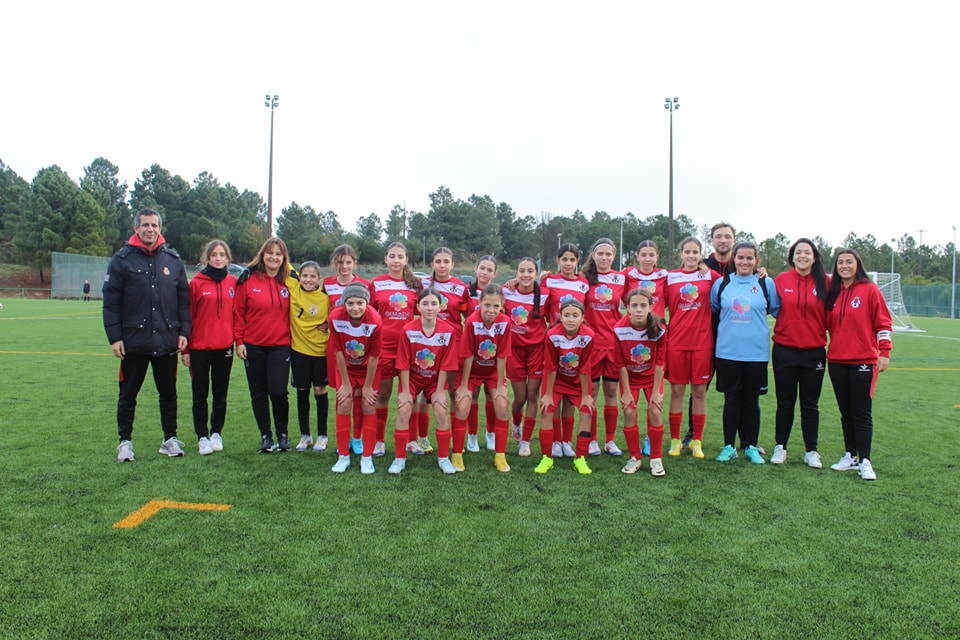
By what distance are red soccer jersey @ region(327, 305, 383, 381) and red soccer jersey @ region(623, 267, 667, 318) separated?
213 cm

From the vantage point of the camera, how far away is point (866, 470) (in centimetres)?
433

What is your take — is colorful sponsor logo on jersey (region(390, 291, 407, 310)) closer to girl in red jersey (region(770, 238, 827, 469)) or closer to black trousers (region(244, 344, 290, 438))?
black trousers (region(244, 344, 290, 438))

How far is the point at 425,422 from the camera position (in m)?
5.17

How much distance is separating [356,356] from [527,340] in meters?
1.40

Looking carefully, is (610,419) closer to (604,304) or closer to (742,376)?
(604,304)

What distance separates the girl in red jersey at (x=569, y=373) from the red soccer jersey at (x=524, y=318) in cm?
37

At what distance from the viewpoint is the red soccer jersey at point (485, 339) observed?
4508 millimetres

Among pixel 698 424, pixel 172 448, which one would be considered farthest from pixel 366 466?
pixel 698 424

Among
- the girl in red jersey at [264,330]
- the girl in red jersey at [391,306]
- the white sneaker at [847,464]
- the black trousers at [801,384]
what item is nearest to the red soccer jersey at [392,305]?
the girl in red jersey at [391,306]

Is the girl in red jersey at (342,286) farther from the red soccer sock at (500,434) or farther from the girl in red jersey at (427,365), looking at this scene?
the red soccer sock at (500,434)

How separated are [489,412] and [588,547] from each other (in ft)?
7.22

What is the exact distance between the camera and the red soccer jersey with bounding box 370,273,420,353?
4781mm

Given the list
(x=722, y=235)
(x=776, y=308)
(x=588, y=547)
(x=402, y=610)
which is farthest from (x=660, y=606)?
(x=722, y=235)

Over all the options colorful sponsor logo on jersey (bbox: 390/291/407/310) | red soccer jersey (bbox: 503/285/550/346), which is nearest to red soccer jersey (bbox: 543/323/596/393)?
red soccer jersey (bbox: 503/285/550/346)
